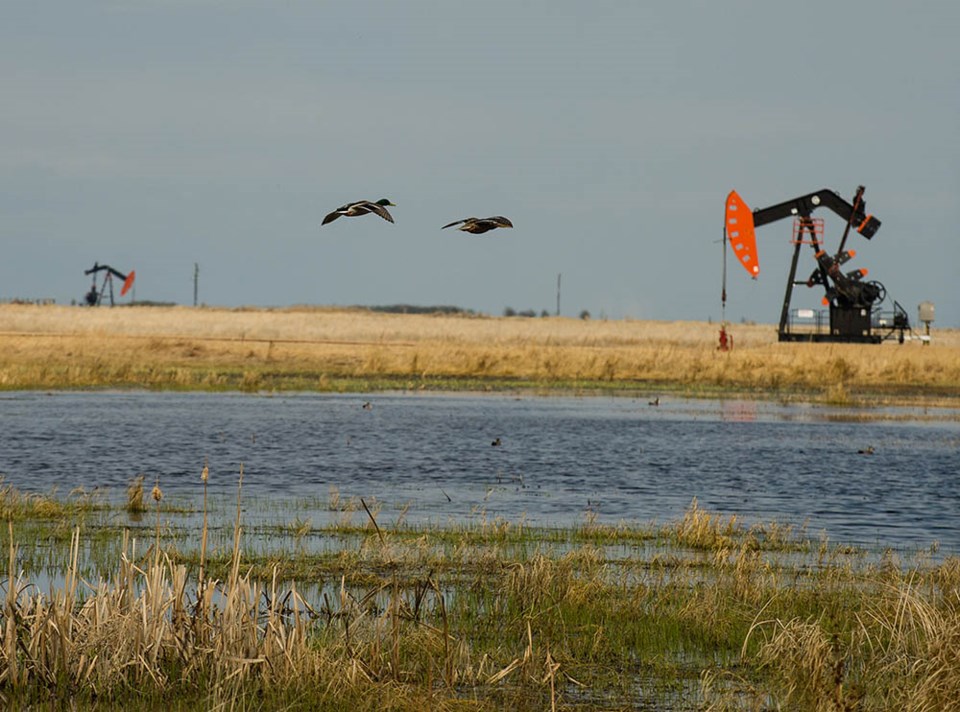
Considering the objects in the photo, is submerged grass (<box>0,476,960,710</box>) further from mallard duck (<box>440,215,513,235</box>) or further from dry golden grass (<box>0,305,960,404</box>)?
dry golden grass (<box>0,305,960,404</box>)

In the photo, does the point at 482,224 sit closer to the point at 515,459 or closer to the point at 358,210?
the point at 358,210

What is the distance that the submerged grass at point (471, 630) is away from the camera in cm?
938

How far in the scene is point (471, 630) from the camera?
11688 mm

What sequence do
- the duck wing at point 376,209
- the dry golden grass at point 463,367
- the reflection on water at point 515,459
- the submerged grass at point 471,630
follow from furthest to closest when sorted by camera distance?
1. the dry golden grass at point 463,367
2. the reflection on water at point 515,459
3. the submerged grass at point 471,630
4. the duck wing at point 376,209

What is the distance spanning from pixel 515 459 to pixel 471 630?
16.7 meters

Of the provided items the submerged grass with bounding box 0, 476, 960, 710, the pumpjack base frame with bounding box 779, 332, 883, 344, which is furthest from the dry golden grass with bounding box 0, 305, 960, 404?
the submerged grass with bounding box 0, 476, 960, 710

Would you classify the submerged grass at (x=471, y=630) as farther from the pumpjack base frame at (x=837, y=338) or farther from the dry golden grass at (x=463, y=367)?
the pumpjack base frame at (x=837, y=338)

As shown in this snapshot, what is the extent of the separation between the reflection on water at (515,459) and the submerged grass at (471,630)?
14.1 ft

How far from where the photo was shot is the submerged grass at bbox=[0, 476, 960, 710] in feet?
30.8

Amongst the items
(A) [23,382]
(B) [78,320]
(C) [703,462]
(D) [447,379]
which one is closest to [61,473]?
(C) [703,462]

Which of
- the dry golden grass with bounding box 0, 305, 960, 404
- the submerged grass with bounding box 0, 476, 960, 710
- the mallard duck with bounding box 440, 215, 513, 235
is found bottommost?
the submerged grass with bounding box 0, 476, 960, 710

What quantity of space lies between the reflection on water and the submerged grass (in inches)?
169

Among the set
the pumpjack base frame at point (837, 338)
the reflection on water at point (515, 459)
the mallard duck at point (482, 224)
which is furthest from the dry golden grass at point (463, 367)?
the mallard duck at point (482, 224)

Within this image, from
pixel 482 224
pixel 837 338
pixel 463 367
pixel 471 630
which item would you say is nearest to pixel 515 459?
pixel 471 630
